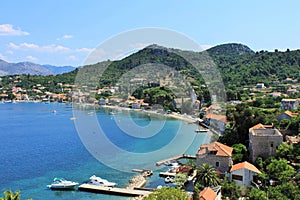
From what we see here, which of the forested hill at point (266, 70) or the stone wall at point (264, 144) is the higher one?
the forested hill at point (266, 70)

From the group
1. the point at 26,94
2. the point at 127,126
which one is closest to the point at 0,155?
the point at 127,126

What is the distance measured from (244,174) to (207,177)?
4.84ft

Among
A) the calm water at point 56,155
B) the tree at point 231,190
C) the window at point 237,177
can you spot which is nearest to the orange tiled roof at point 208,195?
the tree at point 231,190

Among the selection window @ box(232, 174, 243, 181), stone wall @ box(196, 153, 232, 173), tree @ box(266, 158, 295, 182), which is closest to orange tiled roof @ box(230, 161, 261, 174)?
window @ box(232, 174, 243, 181)

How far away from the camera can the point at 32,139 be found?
2723 cm

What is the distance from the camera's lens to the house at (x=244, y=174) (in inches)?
463

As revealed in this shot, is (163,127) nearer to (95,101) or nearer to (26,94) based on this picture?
(95,101)

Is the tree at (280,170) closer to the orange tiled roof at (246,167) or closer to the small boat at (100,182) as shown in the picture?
the orange tiled roof at (246,167)

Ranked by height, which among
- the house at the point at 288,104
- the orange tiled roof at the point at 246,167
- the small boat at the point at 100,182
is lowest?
the small boat at the point at 100,182

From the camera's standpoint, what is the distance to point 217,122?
2706 cm

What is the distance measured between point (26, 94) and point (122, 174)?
62059 mm

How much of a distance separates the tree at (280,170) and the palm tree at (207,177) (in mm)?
1973

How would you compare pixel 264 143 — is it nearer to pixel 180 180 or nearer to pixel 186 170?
pixel 180 180

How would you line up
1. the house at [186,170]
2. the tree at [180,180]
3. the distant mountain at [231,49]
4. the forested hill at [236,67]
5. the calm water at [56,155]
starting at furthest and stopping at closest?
the distant mountain at [231,49], the forested hill at [236,67], the calm water at [56,155], the house at [186,170], the tree at [180,180]
